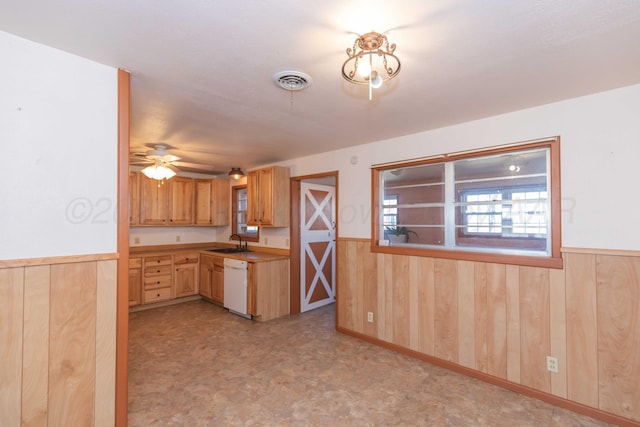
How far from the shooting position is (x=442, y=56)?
5.69ft

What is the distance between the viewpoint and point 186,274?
5.23 meters

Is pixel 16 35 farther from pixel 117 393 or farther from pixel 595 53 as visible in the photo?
pixel 595 53

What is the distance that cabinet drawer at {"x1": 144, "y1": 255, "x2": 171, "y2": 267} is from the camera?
475cm

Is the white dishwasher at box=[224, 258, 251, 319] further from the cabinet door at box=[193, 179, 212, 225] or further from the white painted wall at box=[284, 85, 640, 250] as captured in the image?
the white painted wall at box=[284, 85, 640, 250]

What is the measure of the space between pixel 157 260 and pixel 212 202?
1.47 m

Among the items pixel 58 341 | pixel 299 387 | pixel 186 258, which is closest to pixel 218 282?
pixel 186 258

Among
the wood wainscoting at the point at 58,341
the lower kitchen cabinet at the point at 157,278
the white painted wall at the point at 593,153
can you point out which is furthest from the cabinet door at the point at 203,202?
the white painted wall at the point at 593,153

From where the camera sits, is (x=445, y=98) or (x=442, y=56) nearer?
(x=442, y=56)

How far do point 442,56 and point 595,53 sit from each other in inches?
34.0

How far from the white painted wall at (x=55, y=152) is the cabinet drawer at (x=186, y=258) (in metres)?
3.53

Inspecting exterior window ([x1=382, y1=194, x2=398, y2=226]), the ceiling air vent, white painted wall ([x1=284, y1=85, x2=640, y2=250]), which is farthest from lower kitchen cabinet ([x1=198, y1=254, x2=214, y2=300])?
white painted wall ([x1=284, y1=85, x2=640, y2=250])

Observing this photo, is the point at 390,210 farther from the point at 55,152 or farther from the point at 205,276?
the point at 205,276

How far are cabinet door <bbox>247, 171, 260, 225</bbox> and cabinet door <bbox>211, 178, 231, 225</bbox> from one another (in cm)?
→ 117

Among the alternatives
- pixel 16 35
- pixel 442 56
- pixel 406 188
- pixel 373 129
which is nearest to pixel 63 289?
pixel 16 35
